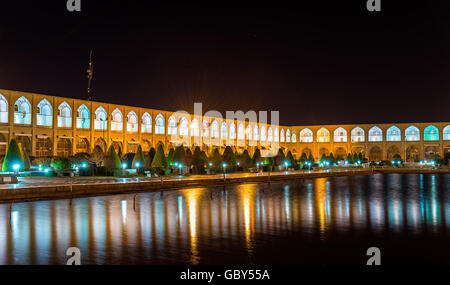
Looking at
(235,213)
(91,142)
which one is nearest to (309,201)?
(235,213)

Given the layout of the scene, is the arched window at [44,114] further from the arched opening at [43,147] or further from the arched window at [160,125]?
the arched window at [160,125]

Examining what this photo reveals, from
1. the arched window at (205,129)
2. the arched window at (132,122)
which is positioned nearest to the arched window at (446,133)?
the arched window at (205,129)

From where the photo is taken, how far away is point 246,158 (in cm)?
2853

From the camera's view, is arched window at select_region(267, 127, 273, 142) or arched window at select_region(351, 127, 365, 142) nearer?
arched window at select_region(351, 127, 365, 142)

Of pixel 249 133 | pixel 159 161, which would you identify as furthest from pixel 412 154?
pixel 159 161

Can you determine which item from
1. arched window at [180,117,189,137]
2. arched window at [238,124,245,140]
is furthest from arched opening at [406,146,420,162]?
arched window at [180,117,189,137]

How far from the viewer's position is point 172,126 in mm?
41656

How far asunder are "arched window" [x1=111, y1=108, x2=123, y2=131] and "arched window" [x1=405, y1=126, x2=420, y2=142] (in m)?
32.6

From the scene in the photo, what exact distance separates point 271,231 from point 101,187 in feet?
24.9

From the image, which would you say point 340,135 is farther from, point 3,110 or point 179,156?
point 3,110

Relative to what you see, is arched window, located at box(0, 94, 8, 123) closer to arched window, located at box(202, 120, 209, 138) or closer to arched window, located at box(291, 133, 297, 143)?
arched window, located at box(202, 120, 209, 138)

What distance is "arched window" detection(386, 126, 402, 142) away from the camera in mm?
50884

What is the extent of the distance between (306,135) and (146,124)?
24490 millimetres

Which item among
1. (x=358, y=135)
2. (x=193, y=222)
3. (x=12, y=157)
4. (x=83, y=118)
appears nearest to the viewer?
(x=193, y=222)
